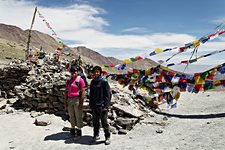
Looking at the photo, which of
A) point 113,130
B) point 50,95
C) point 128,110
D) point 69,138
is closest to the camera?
point 69,138

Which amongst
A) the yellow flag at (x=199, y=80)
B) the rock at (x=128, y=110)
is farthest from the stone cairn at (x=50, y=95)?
the yellow flag at (x=199, y=80)

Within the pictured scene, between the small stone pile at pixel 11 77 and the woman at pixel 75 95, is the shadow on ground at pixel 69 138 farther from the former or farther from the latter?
the small stone pile at pixel 11 77

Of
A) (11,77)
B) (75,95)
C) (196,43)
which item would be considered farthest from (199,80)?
(11,77)

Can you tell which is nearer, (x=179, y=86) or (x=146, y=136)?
(x=146, y=136)

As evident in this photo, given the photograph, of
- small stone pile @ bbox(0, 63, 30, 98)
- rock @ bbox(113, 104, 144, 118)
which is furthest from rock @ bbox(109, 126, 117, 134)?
small stone pile @ bbox(0, 63, 30, 98)

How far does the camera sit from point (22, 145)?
331 inches

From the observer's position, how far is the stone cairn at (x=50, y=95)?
387 inches

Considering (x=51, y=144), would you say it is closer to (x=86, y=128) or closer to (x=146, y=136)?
(x=86, y=128)

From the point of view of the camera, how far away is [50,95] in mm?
11172

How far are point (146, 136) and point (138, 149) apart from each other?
1.38 m

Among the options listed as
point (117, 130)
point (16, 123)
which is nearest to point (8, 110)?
point (16, 123)

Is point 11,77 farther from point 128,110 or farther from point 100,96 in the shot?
point 100,96

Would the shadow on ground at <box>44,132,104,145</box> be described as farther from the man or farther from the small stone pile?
the small stone pile

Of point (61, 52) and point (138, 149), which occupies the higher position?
point (61, 52)
